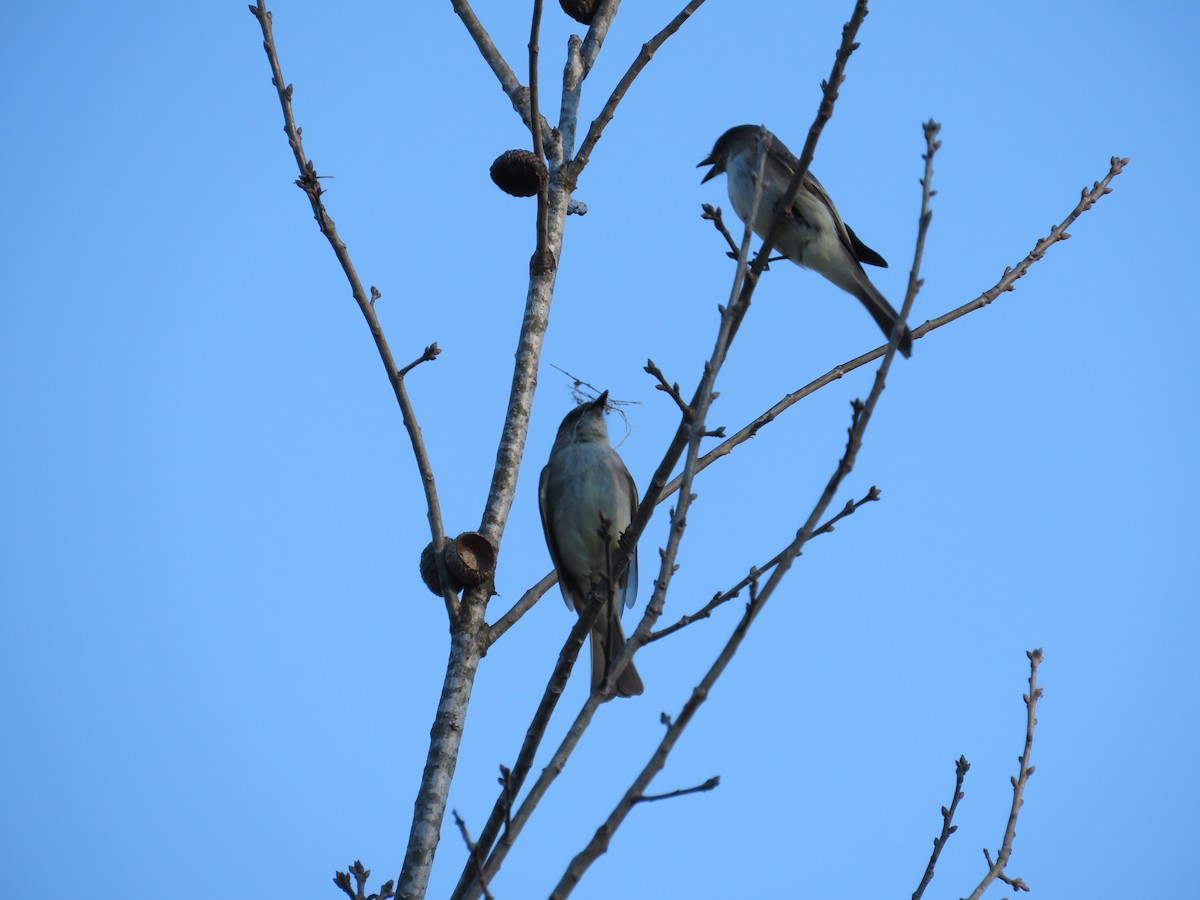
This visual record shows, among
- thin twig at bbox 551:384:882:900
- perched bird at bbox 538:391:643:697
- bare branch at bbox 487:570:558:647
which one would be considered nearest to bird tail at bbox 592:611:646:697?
perched bird at bbox 538:391:643:697

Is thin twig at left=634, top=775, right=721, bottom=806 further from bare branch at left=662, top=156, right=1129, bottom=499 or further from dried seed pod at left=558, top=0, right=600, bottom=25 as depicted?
dried seed pod at left=558, top=0, right=600, bottom=25

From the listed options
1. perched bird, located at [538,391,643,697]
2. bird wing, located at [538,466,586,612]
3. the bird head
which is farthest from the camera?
the bird head

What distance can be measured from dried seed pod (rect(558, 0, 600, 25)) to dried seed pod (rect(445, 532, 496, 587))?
345cm

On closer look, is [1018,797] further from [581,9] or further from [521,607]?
[581,9]

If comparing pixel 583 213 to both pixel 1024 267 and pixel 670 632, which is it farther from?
pixel 670 632

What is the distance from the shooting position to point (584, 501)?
6527 mm

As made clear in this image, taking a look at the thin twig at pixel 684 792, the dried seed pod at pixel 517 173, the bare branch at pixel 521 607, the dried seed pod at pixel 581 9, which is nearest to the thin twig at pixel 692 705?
the thin twig at pixel 684 792

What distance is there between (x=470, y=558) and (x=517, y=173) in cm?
194

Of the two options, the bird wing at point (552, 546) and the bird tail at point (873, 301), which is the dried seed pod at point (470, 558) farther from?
the bird tail at point (873, 301)

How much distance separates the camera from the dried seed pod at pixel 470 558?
4156mm

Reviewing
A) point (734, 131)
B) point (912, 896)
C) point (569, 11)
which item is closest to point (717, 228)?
point (912, 896)

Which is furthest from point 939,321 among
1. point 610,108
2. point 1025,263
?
point 610,108

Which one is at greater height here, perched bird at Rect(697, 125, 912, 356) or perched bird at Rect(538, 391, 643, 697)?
perched bird at Rect(697, 125, 912, 356)

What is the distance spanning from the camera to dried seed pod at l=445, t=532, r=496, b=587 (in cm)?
416
